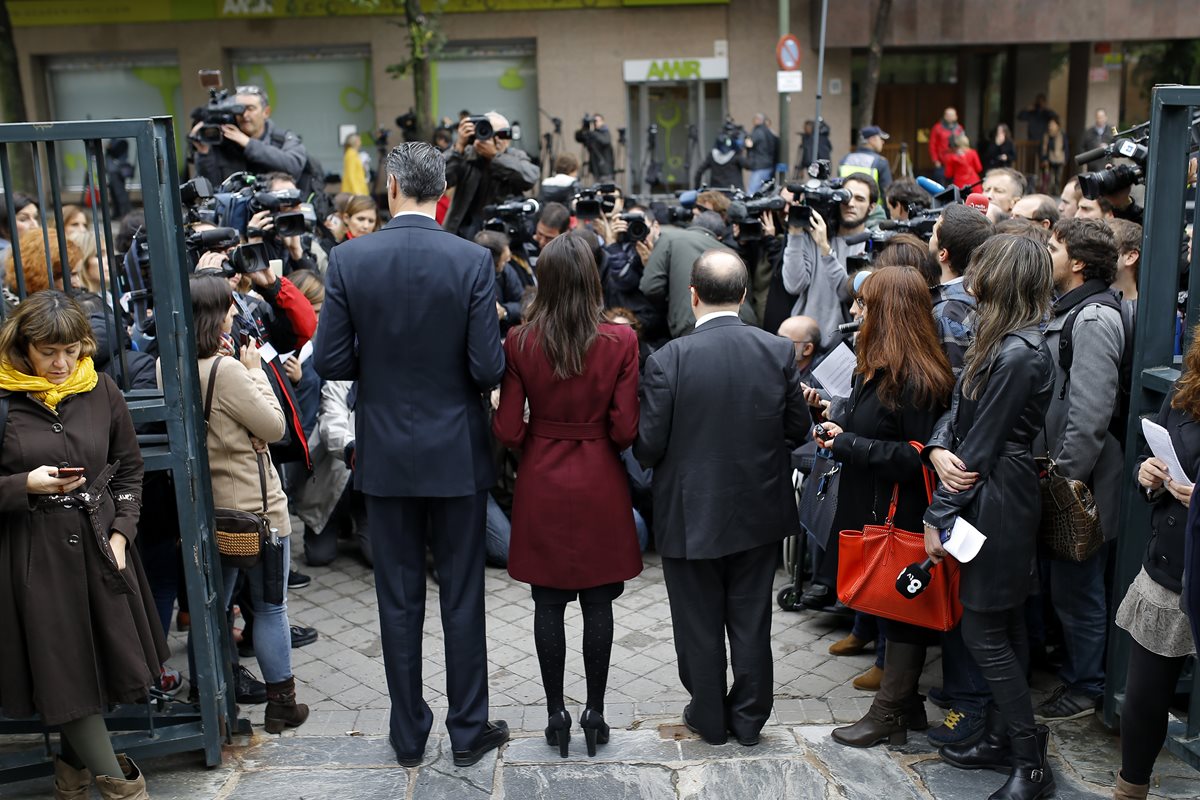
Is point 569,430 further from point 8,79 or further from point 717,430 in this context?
point 8,79

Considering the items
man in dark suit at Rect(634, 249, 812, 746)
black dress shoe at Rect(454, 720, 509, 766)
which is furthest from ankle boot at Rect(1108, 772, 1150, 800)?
black dress shoe at Rect(454, 720, 509, 766)

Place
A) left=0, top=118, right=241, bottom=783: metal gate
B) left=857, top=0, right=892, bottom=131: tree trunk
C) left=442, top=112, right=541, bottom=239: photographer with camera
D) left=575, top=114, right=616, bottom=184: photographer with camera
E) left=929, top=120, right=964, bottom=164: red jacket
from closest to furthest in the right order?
1. left=0, top=118, right=241, bottom=783: metal gate
2. left=442, top=112, right=541, bottom=239: photographer with camera
3. left=575, top=114, right=616, bottom=184: photographer with camera
4. left=929, top=120, right=964, bottom=164: red jacket
5. left=857, top=0, right=892, bottom=131: tree trunk

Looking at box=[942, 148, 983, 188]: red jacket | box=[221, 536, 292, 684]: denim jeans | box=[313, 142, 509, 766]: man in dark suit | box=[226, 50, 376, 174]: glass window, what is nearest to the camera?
box=[313, 142, 509, 766]: man in dark suit

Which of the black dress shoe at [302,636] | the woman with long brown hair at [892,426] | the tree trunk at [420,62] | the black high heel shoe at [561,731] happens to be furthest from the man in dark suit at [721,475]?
the tree trunk at [420,62]

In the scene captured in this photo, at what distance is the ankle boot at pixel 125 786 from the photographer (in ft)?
11.9

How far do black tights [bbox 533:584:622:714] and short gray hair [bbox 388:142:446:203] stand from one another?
1.43 metres

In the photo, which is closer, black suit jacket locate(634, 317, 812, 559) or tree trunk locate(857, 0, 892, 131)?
black suit jacket locate(634, 317, 812, 559)

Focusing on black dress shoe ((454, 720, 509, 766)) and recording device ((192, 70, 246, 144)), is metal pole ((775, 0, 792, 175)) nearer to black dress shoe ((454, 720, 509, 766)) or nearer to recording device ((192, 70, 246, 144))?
recording device ((192, 70, 246, 144))

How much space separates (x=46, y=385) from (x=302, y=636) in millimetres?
2111

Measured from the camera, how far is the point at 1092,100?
21.6 meters

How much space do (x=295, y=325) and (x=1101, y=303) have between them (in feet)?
12.0

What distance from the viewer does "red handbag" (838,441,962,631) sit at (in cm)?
390

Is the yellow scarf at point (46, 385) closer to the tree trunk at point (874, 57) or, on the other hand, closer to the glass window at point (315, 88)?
the tree trunk at point (874, 57)

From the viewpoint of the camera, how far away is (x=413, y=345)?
3.80 m
